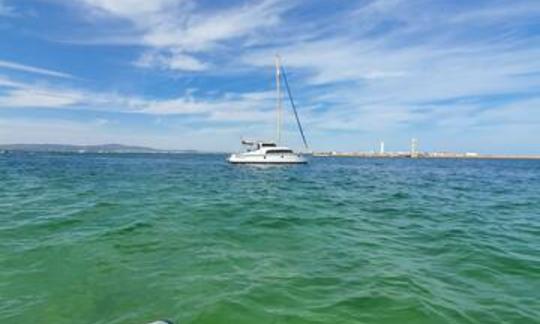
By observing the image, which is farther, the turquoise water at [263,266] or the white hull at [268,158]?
the white hull at [268,158]

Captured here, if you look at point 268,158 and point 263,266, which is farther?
point 268,158

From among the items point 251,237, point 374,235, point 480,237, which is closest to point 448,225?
point 480,237

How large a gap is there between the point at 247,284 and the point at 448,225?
796 cm

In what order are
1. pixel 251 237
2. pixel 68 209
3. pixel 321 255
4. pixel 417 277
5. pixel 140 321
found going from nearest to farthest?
pixel 140 321 < pixel 417 277 < pixel 321 255 < pixel 251 237 < pixel 68 209

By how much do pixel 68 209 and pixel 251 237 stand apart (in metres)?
7.46

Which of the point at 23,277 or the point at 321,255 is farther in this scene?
the point at 321,255

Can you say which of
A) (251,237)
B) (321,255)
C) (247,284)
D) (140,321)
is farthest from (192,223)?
(140,321)

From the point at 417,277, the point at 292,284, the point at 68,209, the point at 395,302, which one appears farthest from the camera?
the point at 68,209

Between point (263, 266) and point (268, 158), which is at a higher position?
point (268, 158)

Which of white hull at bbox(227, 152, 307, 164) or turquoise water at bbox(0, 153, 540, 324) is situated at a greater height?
white hull at bbox(227, 152, 307, 164)

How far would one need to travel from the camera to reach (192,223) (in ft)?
36.7

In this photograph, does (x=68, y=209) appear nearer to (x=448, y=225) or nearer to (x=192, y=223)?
(x=192, y=223)

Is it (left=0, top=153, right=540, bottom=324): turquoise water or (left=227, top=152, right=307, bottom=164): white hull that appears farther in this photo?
(left=227, top=152, right=307, bottom=164): white hull

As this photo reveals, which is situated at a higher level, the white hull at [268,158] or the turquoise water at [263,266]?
the white hull at [268,158]
